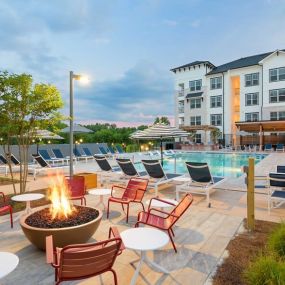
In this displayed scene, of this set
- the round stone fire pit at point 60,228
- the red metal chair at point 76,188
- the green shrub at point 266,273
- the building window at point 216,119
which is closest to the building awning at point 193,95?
the building window at point 216,119

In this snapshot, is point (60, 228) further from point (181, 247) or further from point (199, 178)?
point (199, 178)

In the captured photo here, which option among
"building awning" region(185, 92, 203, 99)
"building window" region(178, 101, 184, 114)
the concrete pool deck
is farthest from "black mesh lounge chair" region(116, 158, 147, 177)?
"building window" region(178, 101, 184, 114)

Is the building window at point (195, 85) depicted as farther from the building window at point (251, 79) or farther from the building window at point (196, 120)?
the building window at point (251, 79)

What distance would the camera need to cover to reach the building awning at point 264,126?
90.8ft

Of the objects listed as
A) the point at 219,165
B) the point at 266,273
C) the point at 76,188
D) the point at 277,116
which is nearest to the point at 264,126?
the point at 277,116

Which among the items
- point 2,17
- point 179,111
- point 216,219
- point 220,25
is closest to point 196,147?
point 179,111

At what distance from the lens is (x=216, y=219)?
20.0ft

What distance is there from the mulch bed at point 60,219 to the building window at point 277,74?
35.1 m

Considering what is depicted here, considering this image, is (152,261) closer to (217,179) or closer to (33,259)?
(33,259)

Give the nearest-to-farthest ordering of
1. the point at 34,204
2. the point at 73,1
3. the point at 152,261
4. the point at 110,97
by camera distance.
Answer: the point at 152,261, the point at 34,204, the point at 73,1, the point at 110,97

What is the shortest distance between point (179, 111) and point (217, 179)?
3562cm

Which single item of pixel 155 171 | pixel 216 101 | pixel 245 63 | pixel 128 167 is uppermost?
pixel 245 63

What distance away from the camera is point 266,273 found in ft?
9.98

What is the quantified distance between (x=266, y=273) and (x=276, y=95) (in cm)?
3492
